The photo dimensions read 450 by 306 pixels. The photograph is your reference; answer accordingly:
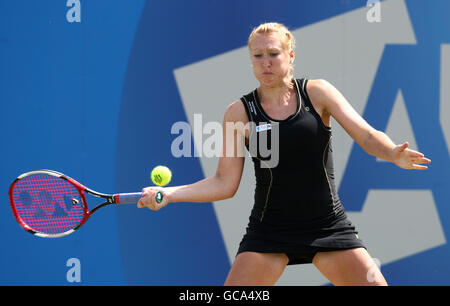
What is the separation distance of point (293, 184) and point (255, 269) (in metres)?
0.47

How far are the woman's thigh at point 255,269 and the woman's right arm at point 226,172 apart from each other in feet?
1.28

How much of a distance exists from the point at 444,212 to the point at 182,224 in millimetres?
1810

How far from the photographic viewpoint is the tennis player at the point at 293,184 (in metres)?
3.00

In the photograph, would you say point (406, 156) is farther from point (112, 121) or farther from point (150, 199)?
point (112, 121)

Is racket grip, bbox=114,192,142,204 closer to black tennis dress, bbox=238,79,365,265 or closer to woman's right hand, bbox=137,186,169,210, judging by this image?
woman's right hand, bbox=137,186,169,210

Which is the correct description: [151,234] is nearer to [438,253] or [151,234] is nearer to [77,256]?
[77,256]

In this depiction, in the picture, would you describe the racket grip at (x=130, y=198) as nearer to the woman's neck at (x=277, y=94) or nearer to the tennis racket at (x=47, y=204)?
the tennis racket at (x=47, y=204)

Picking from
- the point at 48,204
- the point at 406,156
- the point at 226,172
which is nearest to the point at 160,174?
the point at 226,172

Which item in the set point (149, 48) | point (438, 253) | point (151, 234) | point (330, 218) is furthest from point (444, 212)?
point (149, 48)

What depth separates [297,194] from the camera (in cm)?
306

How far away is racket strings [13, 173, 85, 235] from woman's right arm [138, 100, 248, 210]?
0.88m

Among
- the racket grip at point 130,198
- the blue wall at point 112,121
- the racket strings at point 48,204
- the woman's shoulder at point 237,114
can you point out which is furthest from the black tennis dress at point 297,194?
the racket strings at point 48,204

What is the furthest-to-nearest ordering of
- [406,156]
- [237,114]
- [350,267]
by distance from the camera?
[237,114] < [350,267] < [406,156]

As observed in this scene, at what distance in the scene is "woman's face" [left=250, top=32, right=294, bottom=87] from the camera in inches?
123
